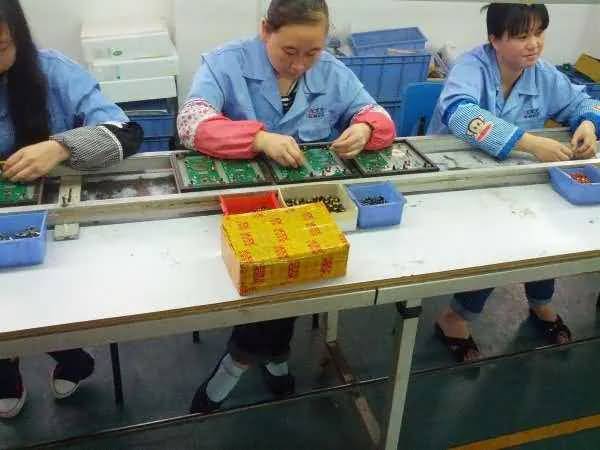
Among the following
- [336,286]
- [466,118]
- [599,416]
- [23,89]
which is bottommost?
[599,416]

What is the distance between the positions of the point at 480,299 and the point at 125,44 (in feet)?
7.53

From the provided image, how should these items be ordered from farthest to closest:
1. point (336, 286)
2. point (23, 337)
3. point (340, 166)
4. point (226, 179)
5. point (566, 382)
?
point (566, 382) < point (340, 166) < point (226, 179) < point (336, 286) < point (23, 337)

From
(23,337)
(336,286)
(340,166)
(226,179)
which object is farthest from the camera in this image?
(340,166)

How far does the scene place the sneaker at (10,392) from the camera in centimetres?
181

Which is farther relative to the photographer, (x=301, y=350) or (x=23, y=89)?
(x=301, y=350)

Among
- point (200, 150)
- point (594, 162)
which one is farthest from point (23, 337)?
point (594, 162)

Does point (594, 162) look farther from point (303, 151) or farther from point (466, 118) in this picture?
point (303, 151)

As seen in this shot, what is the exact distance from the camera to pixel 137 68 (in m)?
3.10

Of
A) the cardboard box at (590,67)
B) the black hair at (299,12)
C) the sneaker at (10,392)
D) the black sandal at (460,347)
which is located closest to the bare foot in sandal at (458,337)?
the black sandal at (460,347)

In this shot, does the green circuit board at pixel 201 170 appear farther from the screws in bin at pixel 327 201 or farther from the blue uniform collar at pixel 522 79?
the blue uniform collar at pixel 522 79

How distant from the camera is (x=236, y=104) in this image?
1.71 m

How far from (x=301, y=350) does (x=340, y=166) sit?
36.4 inches

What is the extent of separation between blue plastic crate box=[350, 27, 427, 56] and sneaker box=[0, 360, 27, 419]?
2667 mm

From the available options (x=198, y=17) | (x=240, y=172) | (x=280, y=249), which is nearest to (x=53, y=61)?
(x=240, y=172)
